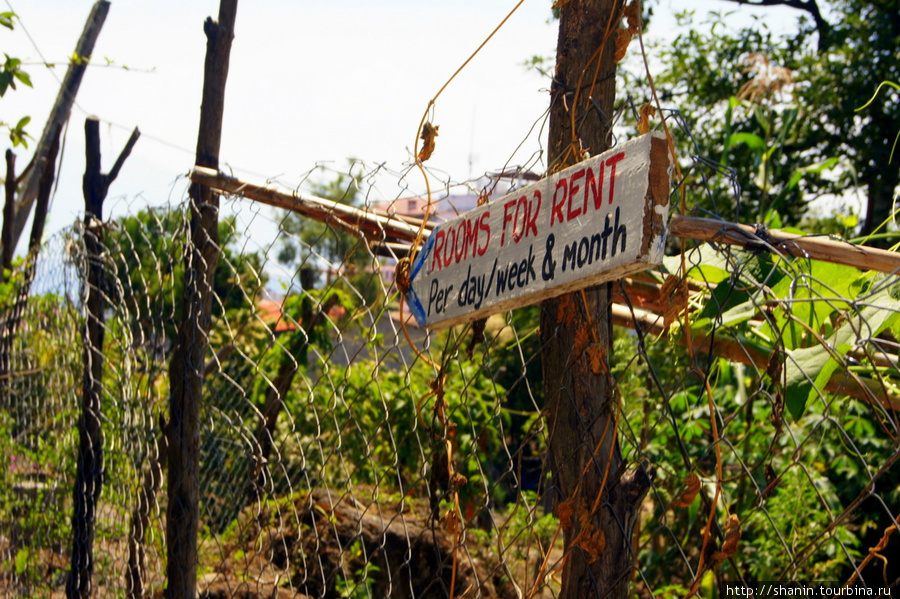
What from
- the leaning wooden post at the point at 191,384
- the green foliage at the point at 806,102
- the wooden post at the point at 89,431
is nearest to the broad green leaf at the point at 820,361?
the leaning wooden post at the point at 191,384

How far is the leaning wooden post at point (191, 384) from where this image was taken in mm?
1898

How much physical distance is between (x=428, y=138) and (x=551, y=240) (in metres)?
0.45

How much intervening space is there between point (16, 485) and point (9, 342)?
23.2 inches

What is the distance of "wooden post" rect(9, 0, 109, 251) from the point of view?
495 centimetres

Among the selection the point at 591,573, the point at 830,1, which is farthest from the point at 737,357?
the point at 830,1

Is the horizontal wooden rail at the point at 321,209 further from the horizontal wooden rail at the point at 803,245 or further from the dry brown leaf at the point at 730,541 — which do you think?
the dry brown leaf at the point at 730,541

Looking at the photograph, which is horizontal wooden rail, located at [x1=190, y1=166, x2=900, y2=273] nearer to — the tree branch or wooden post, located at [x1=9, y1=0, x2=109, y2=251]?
wooden post, located at [x1=9, y1=0, x2=109, y2=251]

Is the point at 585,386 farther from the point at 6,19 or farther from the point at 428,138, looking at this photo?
the point at 6,19

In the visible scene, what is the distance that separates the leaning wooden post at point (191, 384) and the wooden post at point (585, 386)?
A: 102 cm

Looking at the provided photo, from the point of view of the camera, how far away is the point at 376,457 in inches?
186

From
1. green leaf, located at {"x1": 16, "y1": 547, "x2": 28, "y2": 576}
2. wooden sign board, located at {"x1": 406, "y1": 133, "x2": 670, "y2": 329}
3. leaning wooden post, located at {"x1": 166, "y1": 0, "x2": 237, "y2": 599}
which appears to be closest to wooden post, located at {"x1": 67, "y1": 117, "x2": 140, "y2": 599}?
green leaf, located at {"x1": 16, "y1": 547, "x2": 28, "y2": 576}

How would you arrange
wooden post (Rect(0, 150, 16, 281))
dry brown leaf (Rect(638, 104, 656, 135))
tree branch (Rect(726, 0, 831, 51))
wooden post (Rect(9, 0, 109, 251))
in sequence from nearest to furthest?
dry brown leaf (Rect(638, 104, 656, 135)), wooden post (Rect(0, 150, 16, 281)), wooden post (Rect(9, 0, 109, 251)), tree branch (Rect(726, 0, 831, 51))

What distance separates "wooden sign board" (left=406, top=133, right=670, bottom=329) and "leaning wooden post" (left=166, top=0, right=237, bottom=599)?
80cm

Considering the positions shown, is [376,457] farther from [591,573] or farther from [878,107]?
[878,107]
